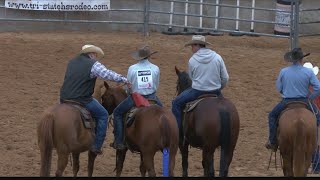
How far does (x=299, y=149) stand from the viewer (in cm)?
949

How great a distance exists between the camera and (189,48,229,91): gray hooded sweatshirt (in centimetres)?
1045

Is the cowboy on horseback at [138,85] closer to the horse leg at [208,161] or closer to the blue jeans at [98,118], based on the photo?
the blue jeans at [98,118]

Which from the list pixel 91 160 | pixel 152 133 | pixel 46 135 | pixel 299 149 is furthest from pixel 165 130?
pixel 299 149

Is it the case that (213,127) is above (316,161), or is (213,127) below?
above

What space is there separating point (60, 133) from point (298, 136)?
303cm

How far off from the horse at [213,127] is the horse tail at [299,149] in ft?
3.12

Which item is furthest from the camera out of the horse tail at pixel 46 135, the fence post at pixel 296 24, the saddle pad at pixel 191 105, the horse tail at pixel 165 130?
the fence post at pixel 296 24

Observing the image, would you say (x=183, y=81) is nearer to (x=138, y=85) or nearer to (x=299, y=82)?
(x=138, y=85)

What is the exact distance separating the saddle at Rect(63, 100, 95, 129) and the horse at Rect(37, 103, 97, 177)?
35 millimetres

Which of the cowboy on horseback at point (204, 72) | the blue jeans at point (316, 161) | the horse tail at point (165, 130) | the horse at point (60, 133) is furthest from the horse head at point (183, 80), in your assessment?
the blue jeans at point (316, 161)

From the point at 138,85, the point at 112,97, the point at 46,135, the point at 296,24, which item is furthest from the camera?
the point at 296,24

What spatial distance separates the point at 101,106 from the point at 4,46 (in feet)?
32.3

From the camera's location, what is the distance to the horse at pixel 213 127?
1003 centimetres

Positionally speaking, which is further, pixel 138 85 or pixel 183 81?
pixel 183 81
